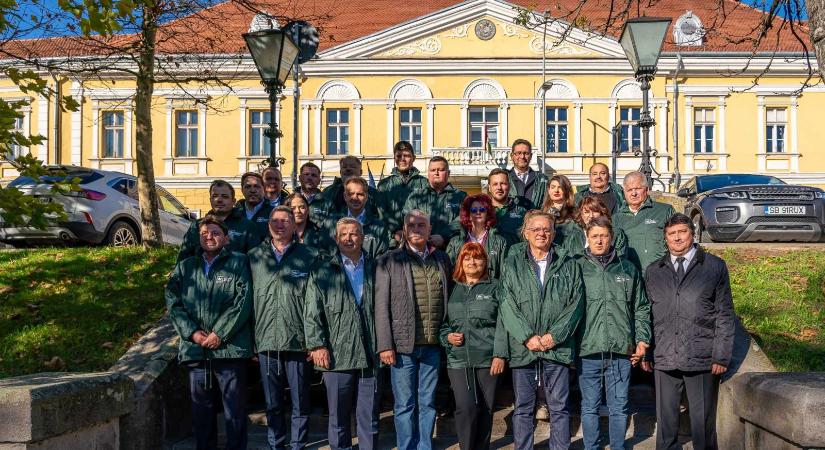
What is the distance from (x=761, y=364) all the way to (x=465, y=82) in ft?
111

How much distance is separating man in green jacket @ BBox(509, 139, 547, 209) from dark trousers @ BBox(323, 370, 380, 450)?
277 cm

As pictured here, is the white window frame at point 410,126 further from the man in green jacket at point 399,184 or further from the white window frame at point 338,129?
the man in green jacket at point 399,184

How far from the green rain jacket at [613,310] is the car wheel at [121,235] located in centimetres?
926

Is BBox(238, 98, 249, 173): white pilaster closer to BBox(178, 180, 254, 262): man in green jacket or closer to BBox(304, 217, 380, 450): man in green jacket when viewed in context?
BBox(178, 180, 254, 262): man in green jacket

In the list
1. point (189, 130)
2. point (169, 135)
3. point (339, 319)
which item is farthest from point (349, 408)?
point (189, 130)

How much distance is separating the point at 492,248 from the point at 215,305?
2.27m

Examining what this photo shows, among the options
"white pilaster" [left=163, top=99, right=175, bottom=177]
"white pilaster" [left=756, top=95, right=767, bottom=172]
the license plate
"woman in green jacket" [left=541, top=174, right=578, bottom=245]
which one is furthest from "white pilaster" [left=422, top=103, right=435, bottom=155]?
"woman in green jacket" [left=541, top=174, right=578, bottom=245]

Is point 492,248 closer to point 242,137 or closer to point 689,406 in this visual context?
point 689,406

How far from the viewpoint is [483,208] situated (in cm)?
714

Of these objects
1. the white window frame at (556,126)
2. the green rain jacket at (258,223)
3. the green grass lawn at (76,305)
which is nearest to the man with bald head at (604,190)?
the green rain jacket at (258,223)

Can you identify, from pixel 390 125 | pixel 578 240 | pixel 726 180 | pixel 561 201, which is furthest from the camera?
pixel 390 125

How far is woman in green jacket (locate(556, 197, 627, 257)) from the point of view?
281 inches

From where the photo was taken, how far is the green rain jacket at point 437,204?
786cm

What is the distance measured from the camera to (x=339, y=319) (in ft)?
21.6
